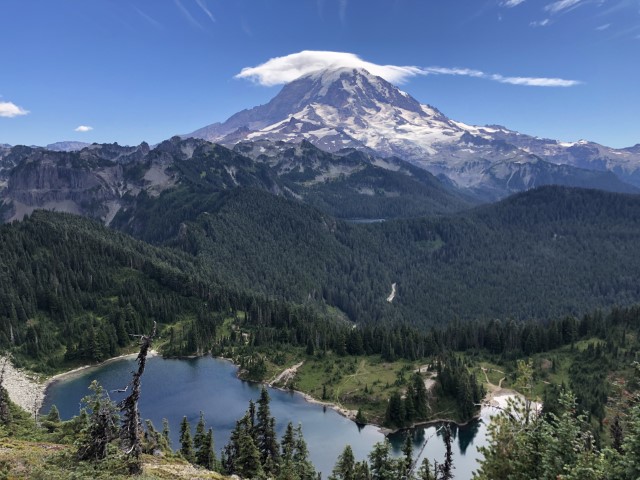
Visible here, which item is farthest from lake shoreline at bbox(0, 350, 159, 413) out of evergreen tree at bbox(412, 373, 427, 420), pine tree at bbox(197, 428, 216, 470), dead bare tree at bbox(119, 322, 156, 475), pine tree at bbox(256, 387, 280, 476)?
dead bare tree at bbox(119, 322, 156, 475)

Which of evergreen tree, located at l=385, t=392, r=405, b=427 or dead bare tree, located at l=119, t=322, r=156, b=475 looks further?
evergreen tree, located at l=385, t=392, r=405, b=427

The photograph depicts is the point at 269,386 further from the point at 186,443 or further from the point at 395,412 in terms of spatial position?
the point at 186,443

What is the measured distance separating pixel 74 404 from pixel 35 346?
44317 mm

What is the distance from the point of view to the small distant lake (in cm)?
12394

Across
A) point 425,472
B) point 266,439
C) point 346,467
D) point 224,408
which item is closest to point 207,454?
point 266,439

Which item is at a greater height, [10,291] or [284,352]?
[10,291]

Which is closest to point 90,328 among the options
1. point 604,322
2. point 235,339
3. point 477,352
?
point 235,339

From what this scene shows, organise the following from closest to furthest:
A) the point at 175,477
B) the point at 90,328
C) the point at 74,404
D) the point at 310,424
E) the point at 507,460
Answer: the point at 507,460 < the point at 175,477 < the point at 310,424 < the point at 74,404 < the point at 90,328

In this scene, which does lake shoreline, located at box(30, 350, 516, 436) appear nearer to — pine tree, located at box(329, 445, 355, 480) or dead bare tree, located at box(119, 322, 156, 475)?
pine tree, located at box(329, 445, 355, 480)

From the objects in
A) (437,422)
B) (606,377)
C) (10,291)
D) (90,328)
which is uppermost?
(10,291)

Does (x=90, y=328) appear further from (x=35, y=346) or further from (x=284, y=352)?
(x=284, y=352)

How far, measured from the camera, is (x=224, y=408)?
14412 centimetres

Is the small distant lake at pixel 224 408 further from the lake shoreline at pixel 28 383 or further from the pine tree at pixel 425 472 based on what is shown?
the pine tree at pixel 425 472

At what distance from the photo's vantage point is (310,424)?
443 ft
